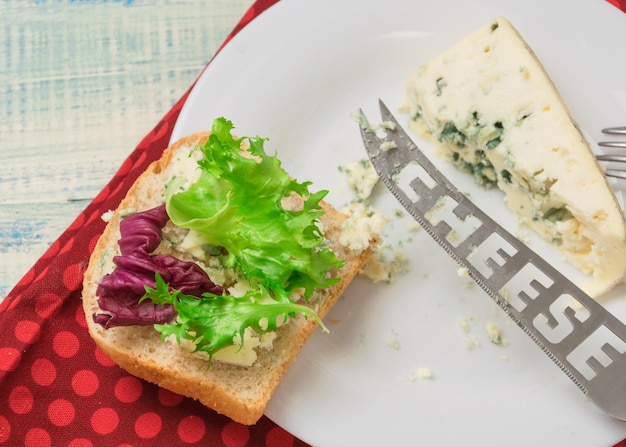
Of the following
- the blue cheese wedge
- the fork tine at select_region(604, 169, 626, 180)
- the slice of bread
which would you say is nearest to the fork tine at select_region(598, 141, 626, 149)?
the fork tine at select_region(604, 169, 626, 180)

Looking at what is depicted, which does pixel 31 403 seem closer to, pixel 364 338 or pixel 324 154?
pixel 364 338

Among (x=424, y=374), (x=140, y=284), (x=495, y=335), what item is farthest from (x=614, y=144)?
(x=140, y=284)

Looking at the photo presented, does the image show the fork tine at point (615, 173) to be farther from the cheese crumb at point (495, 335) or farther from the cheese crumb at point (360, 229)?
the cheese crumb at point (360, 229)

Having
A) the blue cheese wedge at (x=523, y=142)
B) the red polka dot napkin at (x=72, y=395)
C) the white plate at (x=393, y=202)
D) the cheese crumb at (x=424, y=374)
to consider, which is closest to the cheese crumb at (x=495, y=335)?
the white plate at (x=393, y=202)

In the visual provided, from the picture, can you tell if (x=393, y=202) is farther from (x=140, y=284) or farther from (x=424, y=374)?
(x=140, y=284)

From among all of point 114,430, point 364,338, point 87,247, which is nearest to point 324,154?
point 364,338
